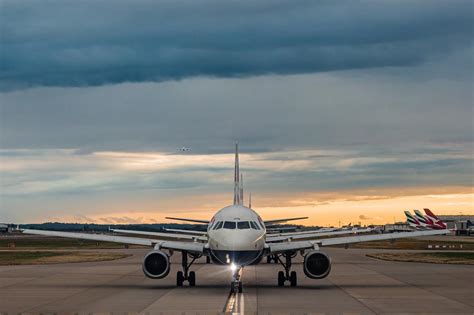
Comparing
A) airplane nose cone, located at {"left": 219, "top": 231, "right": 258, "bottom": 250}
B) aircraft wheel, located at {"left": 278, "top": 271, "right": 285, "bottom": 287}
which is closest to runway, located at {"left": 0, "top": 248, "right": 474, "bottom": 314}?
aircraft wheel, located at {"left": 278, "top": 271, "right": 285, "bottom": 287}

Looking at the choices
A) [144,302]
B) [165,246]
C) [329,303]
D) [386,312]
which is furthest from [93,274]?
[386,312]

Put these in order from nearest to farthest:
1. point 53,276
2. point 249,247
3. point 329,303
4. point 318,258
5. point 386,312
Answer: point 386,312 < point 329,303 < point 249,247 < point 318,258 < point 53,276

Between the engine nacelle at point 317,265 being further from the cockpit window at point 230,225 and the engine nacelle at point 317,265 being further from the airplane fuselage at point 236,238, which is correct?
the cockpit window at point 230,225

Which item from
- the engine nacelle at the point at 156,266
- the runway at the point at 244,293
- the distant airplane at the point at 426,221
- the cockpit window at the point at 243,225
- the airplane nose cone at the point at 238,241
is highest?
the distant airplane at the point at 426,221

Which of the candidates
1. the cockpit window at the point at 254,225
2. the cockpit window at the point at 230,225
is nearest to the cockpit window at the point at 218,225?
the cockpit window at the point at 230,225

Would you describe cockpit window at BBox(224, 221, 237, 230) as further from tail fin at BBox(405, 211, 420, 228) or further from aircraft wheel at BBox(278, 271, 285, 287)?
tail fin at BBox(405, 211, 420, 228)

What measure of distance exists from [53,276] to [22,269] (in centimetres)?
789

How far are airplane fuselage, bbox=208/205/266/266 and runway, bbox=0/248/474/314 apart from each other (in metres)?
1.56

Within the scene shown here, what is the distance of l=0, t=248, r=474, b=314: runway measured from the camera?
95.4 ft

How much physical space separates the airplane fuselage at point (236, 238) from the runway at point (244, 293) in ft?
5.11

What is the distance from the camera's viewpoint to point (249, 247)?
35688mm

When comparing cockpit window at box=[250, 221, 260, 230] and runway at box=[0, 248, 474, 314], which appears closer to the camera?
runway at box=[0, 248, 474, 314]

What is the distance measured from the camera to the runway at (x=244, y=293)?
2908 cm

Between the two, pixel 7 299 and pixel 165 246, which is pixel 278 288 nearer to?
pixel 165 246
